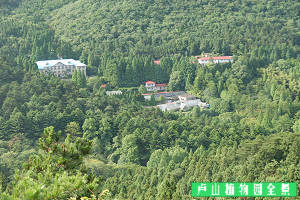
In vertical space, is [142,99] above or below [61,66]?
below

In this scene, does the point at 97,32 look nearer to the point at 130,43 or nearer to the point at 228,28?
the point at 130,43

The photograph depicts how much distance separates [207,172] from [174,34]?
40508mm

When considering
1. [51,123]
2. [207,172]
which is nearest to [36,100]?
[51,123]

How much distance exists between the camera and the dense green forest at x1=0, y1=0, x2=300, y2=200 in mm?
21844

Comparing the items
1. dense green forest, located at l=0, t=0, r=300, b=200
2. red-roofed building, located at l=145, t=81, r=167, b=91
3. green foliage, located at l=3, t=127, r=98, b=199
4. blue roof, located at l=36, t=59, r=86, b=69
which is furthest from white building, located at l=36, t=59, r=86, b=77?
green foliage, located at l=3, t=127, r=98, b=199

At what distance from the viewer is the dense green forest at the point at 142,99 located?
21.8 m

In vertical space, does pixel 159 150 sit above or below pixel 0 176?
below

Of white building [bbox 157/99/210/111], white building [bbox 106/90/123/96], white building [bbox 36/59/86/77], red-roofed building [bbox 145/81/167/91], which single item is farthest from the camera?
white building [bbox 36/59/86/77]

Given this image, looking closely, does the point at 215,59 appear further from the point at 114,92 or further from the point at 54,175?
the point at 54,175

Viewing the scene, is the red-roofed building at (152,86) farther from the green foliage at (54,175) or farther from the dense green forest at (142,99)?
the green foliage at (54,175)

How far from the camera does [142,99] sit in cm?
4606

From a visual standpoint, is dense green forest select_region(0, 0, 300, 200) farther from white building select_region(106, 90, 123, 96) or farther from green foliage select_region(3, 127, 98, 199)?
white building select_region(106, 90, 123, 96)

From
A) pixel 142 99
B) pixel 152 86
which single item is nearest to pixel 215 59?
pixel 152 86

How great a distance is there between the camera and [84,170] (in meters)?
14.1
